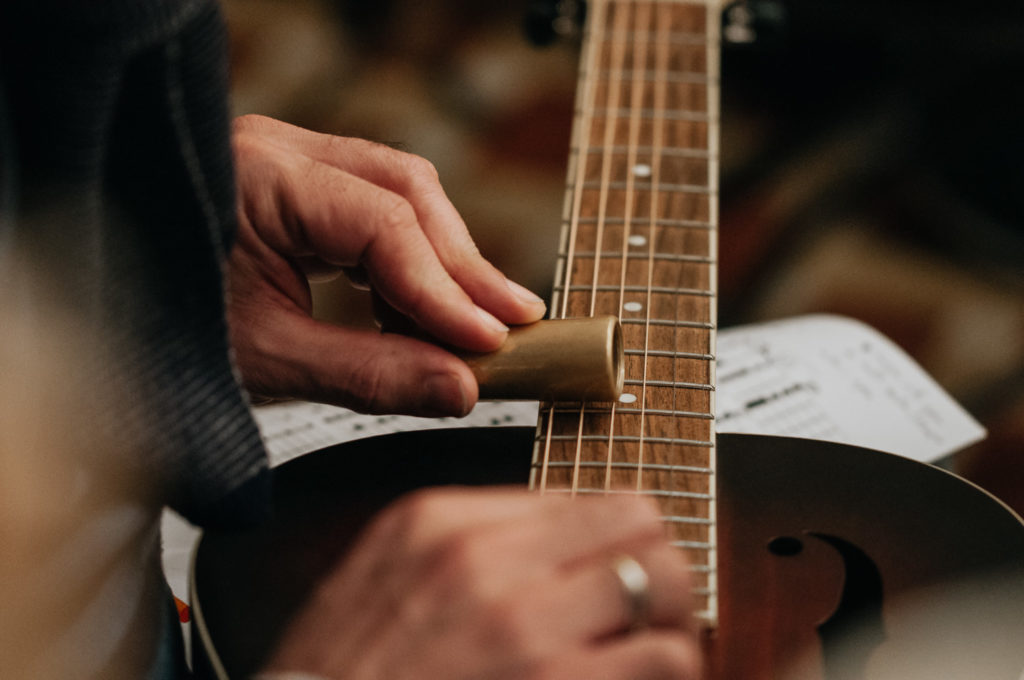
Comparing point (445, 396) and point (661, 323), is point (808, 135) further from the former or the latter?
point (445, 396)

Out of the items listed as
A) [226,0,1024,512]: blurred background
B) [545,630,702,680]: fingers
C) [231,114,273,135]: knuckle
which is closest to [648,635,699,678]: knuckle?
[545,630,702,680]: fingers

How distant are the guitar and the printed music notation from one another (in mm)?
145

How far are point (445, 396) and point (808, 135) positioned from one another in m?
1.38

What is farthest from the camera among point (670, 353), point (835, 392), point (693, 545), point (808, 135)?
point (808, 135)

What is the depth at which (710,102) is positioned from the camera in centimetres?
88

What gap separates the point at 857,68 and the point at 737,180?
0.91ft

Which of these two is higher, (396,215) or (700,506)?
(396,215)

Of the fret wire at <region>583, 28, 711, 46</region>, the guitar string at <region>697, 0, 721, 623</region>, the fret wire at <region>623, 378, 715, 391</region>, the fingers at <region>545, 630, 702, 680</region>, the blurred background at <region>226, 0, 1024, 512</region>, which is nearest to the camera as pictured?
the fingers at <region>545, 630, 702, 680</region>

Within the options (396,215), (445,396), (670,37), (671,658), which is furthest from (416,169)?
(670,37)

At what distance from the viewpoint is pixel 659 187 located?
771 mm

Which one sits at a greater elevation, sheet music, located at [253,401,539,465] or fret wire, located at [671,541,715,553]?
fret wire, located at [671,541,715,553]

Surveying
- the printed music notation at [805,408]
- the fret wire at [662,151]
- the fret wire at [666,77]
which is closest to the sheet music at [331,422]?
the printed music notation at [805,408]

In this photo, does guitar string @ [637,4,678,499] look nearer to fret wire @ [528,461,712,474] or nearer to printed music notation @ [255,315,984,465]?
fret wire @ [528,461,712,474]

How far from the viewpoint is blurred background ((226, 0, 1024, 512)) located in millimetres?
1571
